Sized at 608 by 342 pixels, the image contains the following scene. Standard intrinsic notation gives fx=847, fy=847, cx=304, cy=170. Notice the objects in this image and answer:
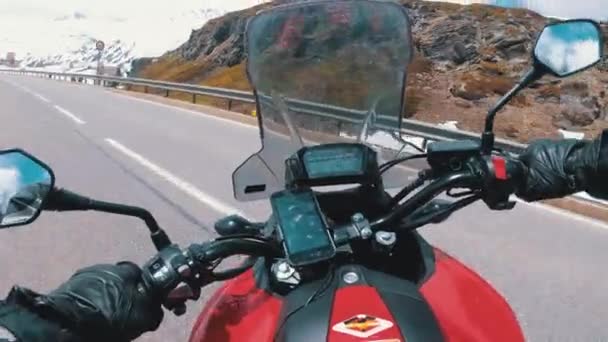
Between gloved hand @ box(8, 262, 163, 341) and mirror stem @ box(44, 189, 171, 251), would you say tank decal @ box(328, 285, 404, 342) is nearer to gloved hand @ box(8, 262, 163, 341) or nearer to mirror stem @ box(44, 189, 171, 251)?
gloved hand @ box(8, 262, 163, 341)

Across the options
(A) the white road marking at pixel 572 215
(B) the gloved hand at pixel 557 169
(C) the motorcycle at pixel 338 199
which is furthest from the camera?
(A) the white road marking at pixel 572 215

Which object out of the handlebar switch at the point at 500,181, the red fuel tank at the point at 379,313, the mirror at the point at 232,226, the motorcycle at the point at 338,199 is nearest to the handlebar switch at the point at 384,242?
the motorcycle at the point at 338,199

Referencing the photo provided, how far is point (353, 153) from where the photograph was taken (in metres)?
2.28

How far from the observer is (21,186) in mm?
1928

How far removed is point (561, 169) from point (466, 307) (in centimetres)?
59

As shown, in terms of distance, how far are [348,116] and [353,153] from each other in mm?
429

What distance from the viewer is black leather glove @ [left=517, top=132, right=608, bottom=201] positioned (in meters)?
2.28

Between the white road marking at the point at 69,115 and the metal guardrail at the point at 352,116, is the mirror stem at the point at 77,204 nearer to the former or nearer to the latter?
the metal guardrail at the point at 352,116

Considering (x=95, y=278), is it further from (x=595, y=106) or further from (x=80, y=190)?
(x=595, y=106)

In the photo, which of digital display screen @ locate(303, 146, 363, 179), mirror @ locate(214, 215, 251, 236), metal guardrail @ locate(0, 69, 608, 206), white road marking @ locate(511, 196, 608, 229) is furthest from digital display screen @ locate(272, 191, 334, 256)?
white road marking @ locate(511, 196, 608, 229)

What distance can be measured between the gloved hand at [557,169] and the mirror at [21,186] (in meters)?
1.27

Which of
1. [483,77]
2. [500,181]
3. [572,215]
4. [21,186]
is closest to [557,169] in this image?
[500,181]

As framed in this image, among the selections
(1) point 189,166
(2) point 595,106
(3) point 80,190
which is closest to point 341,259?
(3) point 80,190

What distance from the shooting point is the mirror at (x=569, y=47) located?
2500mm
